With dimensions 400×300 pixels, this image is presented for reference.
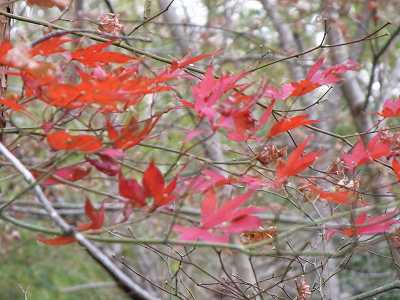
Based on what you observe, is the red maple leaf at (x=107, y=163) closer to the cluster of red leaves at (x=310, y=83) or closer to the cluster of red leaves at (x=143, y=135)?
the cluster of red leaves at (x=143, y=135)

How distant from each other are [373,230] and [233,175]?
8.8 inches

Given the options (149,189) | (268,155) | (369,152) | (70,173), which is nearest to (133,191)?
(149,189)

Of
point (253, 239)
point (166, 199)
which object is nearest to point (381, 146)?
point (253, 239)

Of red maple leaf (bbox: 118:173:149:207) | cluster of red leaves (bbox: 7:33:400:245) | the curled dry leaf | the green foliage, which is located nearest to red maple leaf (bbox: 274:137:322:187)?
cluster of red leaves (bbox: 7:33:400:245)

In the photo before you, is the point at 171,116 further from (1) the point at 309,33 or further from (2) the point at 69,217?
(1) the point at 309,33

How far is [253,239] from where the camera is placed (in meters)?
1.06

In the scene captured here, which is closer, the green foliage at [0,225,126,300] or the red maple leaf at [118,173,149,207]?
the red maple leaf at [118,173,149,207]

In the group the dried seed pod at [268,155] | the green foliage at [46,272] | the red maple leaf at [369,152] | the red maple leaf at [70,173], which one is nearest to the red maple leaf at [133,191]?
the red maple leaf at [70,173]

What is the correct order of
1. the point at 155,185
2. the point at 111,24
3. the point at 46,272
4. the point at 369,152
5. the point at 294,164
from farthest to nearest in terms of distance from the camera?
1. the point at 46,272
2. the point at 111,24
3. the point at 369,152
4. the point at 294,164
5. the point at 155,185

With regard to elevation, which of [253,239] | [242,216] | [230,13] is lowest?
[242,216]

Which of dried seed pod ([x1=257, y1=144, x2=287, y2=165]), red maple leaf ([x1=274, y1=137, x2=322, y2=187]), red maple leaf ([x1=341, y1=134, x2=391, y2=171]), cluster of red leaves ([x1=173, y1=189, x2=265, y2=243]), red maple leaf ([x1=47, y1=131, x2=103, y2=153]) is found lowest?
cluster of red leaves ([x1=173, y1=189, x2=265, y2=243])

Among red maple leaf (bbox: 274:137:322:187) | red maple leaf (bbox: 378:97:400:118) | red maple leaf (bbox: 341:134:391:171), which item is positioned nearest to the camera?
red maple leaf (bbox: 274:137:322:187)

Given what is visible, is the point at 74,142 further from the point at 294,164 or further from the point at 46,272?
the point at 46,272

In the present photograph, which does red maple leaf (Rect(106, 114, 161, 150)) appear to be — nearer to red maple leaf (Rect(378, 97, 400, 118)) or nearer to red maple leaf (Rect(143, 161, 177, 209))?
red maple leaf (Rect(143, 161, 177, 209))
